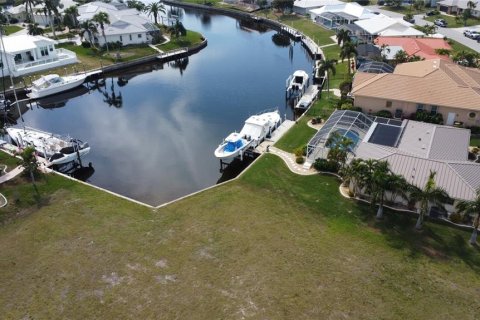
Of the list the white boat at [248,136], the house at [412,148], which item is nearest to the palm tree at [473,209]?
the house at [412,148]

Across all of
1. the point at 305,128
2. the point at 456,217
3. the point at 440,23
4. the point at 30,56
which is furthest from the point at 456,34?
the point at 30,56

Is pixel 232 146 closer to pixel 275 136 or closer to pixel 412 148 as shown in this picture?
pixel 275 136

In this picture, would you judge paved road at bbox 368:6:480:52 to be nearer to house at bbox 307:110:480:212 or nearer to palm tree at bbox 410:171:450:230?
house at bbox 307:110:480:212

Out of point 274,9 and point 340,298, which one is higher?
point 274,9

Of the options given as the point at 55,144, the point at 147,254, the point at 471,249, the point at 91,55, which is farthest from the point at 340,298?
the point at 91,55

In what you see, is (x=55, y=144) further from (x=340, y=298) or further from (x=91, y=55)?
(x=91, y=55)

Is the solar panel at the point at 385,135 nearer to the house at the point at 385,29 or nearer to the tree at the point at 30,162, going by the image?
the tree at the point at 30,162
